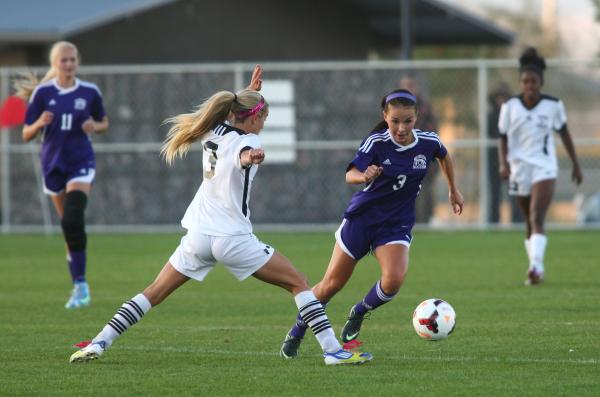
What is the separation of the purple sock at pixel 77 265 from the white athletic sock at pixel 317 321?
436cm

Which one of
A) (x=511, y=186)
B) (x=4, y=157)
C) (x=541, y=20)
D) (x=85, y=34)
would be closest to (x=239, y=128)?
(x=511, y=186)

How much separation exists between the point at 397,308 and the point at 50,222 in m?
13.2

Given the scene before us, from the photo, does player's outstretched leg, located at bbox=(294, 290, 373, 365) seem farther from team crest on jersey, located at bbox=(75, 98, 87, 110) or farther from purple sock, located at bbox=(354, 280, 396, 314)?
team crest on jersey, located at bbox=(75, 98, 87, 110)

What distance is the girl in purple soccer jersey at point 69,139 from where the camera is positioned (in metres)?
12.0

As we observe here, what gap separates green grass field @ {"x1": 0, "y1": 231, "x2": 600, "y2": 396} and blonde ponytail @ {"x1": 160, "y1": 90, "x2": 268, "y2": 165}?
146cm

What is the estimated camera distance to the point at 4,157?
23062mm

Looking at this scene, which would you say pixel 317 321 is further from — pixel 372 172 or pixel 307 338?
pixel 307 338

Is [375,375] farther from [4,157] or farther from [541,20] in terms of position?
[541,20]

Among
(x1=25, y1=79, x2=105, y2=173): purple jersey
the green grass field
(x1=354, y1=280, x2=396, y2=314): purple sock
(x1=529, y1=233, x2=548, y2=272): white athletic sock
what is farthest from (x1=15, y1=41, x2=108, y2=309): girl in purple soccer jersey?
(x1=529, y1=233, x2=548, y2=272): white athletic sock

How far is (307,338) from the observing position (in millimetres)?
9594

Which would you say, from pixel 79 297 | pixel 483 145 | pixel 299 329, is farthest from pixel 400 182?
pixel 483 145

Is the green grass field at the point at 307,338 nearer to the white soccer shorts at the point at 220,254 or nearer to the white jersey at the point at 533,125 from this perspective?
the white soccer shorts at the point at 220,254

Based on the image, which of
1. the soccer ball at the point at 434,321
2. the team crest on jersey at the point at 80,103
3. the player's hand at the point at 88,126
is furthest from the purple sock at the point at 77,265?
the soccer ball at the point at 434,321

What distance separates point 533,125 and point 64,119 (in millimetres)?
5014
